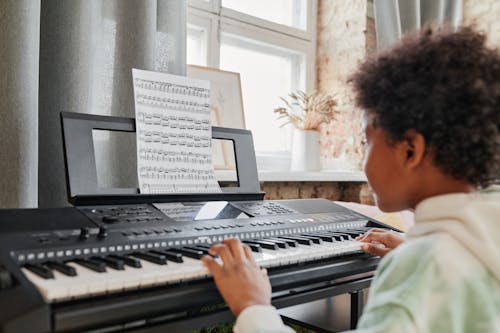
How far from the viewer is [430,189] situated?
0.78 meters

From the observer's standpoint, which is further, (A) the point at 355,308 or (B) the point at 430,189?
(A) the point at 355,308

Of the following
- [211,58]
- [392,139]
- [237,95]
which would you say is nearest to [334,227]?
[392,139]

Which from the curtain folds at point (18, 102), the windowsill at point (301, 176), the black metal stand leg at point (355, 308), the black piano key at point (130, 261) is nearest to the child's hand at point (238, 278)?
the black piano key at point (130, 261)

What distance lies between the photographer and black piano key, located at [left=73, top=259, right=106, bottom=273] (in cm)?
76

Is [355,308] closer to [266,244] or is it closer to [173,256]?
[266,244]

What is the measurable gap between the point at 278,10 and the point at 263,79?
408mm

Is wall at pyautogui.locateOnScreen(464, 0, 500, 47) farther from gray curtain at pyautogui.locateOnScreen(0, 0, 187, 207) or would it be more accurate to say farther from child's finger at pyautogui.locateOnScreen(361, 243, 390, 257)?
child's finger at pyautogui.locateOnScreen(361, 243, 390, 257)

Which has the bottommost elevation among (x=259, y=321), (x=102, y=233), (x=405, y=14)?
(x=259, y=321)

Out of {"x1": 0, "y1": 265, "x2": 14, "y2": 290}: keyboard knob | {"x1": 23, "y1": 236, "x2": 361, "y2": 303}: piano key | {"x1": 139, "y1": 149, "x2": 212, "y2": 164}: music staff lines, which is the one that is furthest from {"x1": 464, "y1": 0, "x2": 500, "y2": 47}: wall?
{"x1": 0, "y1": 265, "x2": 14, "y2": 290}: keyboard knob

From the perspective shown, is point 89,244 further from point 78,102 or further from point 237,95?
point 237,95

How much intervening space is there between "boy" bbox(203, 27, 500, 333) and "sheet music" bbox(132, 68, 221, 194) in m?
0.40

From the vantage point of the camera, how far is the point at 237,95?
2.19 metres

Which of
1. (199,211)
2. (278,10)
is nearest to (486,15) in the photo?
(278,10)

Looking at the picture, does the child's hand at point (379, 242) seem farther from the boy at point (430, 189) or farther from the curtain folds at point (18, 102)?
the curtain folds at point (18, 102)
